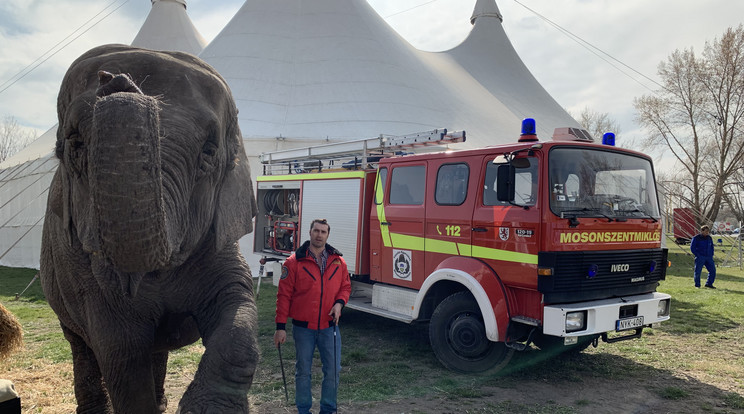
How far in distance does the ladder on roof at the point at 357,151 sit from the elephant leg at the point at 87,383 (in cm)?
453

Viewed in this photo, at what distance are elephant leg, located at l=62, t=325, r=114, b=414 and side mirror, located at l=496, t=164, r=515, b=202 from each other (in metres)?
4.03

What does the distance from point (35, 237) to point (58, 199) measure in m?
14.9

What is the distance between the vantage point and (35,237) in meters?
15.4

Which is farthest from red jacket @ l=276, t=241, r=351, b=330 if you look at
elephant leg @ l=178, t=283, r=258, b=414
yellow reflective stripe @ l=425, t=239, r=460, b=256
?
yellow reflective stripe @ l=425, t=239, r=460, b=256

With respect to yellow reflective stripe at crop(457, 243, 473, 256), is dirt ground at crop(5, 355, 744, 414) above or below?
below

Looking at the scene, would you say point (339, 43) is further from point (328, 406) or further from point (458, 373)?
point (328, 406)

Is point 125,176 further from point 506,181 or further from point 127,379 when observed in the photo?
point 506,181

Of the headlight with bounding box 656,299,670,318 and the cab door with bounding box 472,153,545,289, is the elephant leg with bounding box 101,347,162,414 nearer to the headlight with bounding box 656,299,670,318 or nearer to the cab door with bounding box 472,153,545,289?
the cab door with bounding box 472,153,545,289

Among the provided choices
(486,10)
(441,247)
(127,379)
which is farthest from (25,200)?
(486,10)

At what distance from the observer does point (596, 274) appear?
213 inches

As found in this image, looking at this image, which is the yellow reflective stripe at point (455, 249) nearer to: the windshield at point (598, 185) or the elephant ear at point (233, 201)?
the windshield at point (598, 185)

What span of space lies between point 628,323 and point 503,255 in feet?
4.99

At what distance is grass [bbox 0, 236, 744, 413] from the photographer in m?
4.89

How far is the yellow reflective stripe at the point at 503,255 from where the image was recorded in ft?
17.3
